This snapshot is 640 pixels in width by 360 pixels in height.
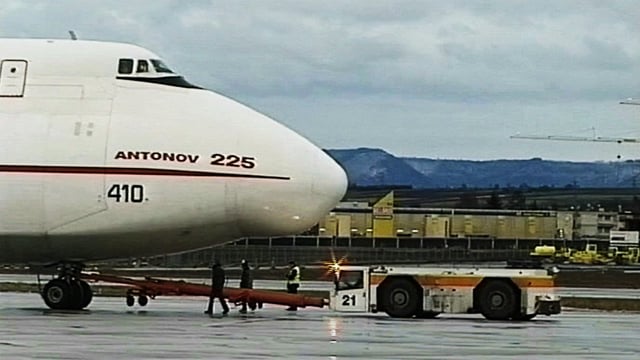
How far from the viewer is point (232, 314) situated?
42.4 metres

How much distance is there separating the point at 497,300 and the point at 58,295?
461 inches

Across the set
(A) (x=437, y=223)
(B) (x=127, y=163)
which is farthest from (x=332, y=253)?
(B) (x=127, y=163)

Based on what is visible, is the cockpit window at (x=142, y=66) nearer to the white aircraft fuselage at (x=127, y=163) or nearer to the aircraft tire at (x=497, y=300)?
the white aircraft fuselage at (x=127, y=163)

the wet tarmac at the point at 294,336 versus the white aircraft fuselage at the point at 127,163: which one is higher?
the white aircraft fuselage at the point at 127,163

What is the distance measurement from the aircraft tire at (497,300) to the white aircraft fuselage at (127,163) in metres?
5.19

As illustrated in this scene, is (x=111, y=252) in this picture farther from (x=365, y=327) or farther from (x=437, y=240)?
(x=437, y=240)

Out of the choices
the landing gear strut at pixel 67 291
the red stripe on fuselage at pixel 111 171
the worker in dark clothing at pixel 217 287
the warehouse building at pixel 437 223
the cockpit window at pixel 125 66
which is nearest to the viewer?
the red stripe on fuselage at pixel 111 171

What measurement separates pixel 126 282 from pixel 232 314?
3.45 m

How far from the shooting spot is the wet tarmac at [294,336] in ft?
86.1

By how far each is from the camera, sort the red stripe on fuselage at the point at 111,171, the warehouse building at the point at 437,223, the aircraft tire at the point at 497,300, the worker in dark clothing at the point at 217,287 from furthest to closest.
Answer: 1. the warehouse building at the point at 437,223
2. the aircraft tire at the point at 497,300
3. the worker in dark clothing at the point at 217,287
4. the red stripe on fuselage at the point at 111,171

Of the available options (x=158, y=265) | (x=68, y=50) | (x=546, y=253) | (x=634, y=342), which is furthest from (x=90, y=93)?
(x=546, y=253)

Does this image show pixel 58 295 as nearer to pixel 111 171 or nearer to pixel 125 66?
pixel 111 171

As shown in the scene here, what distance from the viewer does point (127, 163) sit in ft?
130

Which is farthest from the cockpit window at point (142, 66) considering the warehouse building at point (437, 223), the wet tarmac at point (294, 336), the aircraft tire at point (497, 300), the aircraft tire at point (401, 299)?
the warehouse building at point (437, 223)
